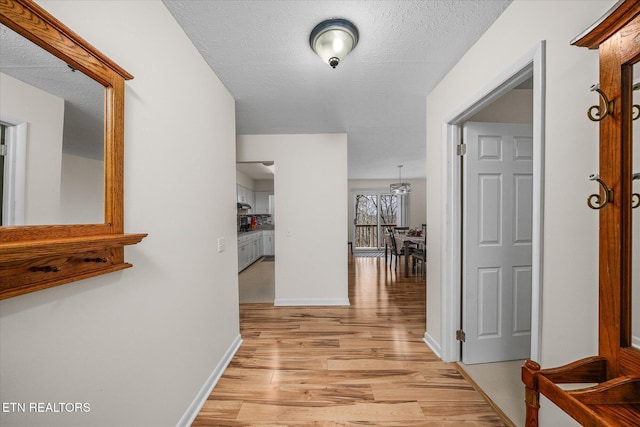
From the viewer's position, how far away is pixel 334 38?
5.14 feet

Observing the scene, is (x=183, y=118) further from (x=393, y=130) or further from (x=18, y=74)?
(x=393, y=130)

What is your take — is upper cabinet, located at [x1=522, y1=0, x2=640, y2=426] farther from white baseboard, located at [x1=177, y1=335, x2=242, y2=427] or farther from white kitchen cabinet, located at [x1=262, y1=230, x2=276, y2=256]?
white kitchen cabinet, located at [x1=262, y1=230, x2=276, y2=256]

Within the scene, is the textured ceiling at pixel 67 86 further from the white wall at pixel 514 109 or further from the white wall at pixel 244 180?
the white wall at pixel 244 180

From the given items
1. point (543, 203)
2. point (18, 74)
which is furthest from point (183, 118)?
point (543, 203)

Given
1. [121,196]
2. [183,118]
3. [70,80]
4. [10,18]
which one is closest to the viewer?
[10,18]

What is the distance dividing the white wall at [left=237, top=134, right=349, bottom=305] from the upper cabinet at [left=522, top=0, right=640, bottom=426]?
2.82m

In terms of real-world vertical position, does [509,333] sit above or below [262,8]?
below

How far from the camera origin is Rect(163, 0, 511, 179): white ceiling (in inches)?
57.1

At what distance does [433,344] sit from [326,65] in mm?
2645

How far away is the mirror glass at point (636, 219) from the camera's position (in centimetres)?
78

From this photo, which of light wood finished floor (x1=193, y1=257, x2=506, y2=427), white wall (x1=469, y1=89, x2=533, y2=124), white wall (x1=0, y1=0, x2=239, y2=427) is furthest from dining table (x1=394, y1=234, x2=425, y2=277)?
white wall (x1=0, y1=0, x2=239, y2=427)

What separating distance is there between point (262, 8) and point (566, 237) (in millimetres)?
1944

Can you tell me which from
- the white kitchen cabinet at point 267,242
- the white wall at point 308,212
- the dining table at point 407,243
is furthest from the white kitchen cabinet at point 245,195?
the dining table at point 407,243

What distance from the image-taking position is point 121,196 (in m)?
1.05
